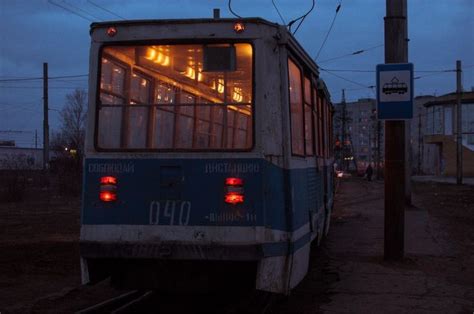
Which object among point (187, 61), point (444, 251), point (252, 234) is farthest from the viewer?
point (444, 251)

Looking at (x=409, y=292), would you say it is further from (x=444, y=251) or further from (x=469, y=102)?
(x=469, y=102)

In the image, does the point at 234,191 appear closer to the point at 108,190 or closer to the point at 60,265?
the point at 108,190

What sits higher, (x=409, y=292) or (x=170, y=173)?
(x=170, y=173)

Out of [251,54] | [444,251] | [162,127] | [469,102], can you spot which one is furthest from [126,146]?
[469,102]

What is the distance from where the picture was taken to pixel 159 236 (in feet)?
23.0

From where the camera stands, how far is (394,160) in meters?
11.5

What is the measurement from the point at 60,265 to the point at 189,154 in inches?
215

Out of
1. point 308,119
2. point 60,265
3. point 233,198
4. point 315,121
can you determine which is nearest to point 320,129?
point 315,121

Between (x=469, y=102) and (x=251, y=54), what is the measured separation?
2544 inches

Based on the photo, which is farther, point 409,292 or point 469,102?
point 469,102

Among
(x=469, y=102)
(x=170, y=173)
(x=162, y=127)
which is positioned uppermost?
(x=469, y=102)

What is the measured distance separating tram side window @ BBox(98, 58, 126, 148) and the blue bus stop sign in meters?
5.39

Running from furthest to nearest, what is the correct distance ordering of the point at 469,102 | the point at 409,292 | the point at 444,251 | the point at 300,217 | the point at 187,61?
the point at 469,102 < the point at 444,251 < the point at 409,292 < the point at 300,217 < the point at 187,61

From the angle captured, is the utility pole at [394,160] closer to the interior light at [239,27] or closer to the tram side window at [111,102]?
the interior light at [239,27]
